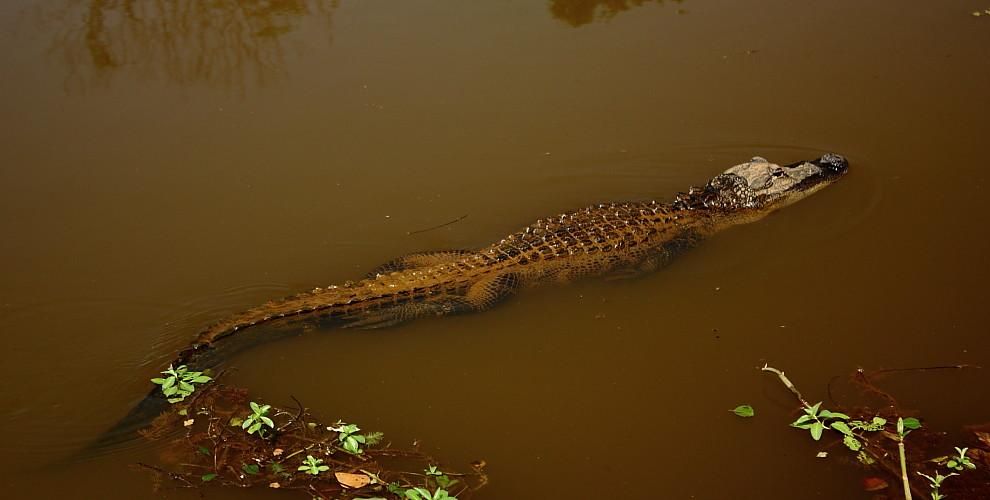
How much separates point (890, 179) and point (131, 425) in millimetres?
4418

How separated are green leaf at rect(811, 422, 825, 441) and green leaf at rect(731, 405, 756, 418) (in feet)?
0.86

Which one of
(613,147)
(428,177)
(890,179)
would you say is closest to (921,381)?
(890,179)

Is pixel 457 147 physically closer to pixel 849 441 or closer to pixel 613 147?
pixel 613 147

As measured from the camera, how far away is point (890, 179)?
452 centimetres

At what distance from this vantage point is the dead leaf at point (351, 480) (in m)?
2.99

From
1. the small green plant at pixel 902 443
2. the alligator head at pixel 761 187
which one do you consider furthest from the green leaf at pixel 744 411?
the alligator head at pixel 761 187

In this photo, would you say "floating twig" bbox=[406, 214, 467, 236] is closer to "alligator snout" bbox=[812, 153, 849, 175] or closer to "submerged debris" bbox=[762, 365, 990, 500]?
"submerged debris" bbox=[762, 365, 990, 500]

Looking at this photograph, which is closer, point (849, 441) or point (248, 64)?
point (849, 441)

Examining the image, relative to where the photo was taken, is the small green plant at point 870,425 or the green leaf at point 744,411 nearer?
→ the small green plant at point 870,425

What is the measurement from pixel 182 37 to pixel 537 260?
3.95 metres

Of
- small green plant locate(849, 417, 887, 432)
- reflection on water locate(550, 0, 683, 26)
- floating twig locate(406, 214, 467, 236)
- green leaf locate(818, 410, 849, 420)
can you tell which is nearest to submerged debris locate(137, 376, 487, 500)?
floating twig locate(406, 214, 467, 236)

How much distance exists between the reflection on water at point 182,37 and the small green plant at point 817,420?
4.36 m

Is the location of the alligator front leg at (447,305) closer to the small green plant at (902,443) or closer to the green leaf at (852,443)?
the green leaf at (852,443)

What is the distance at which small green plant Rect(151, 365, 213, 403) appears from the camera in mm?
3289
